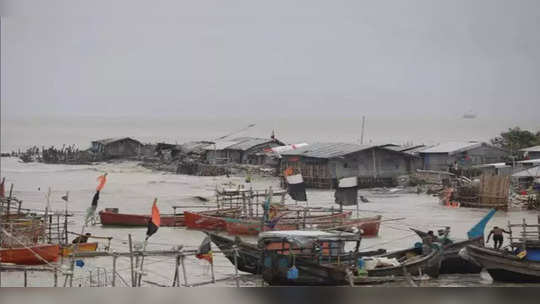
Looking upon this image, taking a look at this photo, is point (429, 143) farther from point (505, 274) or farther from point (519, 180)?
point (505, 274)

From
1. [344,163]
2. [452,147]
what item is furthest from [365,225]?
[452,147]

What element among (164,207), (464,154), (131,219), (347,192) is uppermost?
(464,154)

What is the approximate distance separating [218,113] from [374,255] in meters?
1.73

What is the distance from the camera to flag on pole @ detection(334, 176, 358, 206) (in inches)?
228

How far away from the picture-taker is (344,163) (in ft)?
18.9

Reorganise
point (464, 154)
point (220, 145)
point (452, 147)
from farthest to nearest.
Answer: point (220, 145)
point (452, 147)
point (464, 154)

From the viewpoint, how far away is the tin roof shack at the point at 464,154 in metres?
5.30

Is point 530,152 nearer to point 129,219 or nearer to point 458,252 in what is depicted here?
point 458,252

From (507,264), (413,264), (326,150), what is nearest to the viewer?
(507,264)

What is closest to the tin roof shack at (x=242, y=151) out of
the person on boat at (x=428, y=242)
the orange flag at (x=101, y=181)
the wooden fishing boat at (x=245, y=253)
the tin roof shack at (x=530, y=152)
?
the wooden fishing boat at (x=245, y=253)

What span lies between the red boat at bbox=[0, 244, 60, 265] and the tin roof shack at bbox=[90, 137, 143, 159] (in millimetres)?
1013

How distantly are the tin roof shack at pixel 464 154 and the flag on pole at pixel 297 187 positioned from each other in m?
1.12

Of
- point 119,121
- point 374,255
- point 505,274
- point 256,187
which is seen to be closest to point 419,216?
point 374,255

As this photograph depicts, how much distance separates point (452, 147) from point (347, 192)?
38.3 inches
